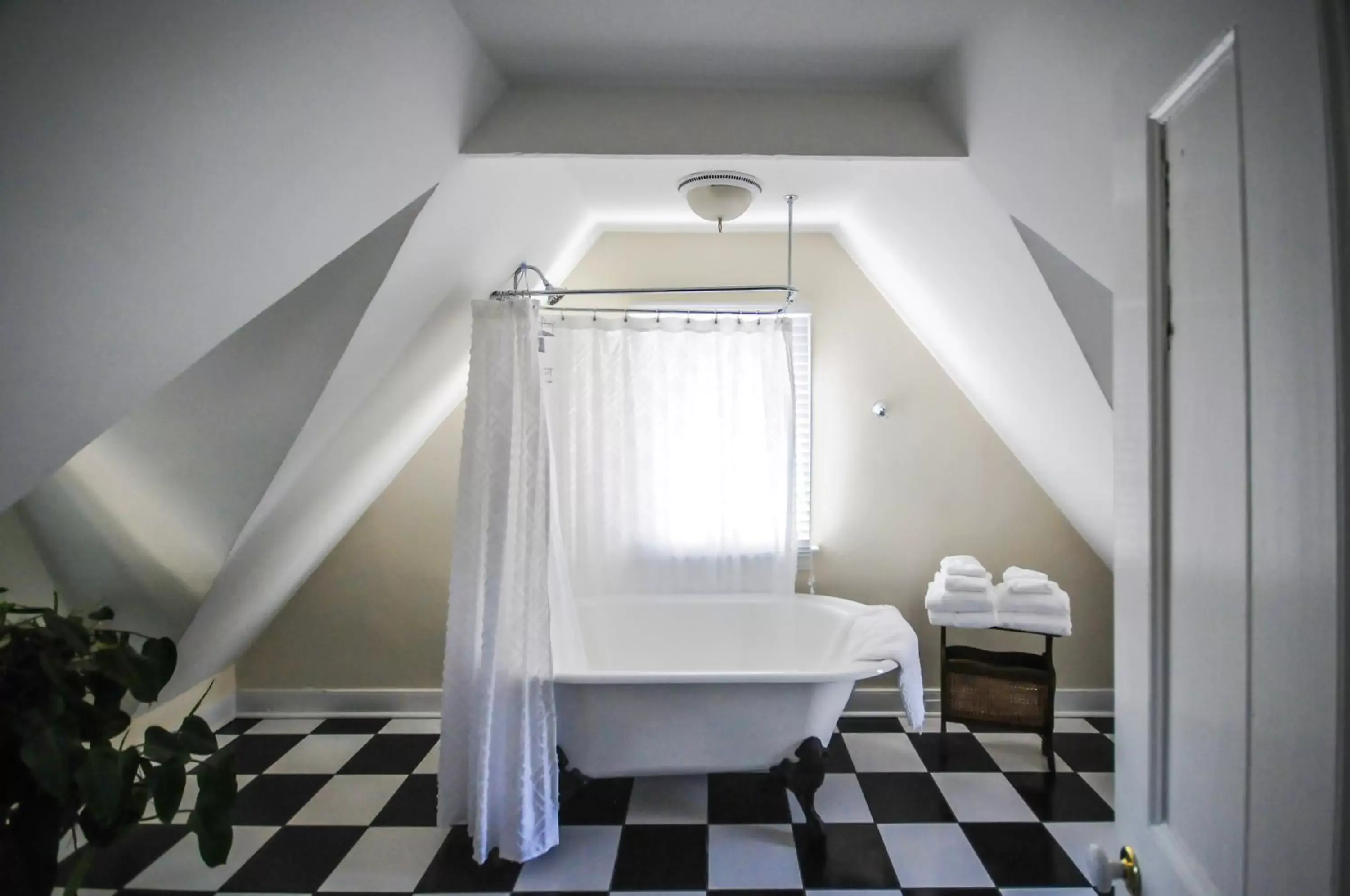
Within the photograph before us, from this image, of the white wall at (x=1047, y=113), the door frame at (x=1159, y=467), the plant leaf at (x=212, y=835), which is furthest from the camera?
the white wall at (x=1047, y=113)

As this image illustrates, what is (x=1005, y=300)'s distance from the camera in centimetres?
239

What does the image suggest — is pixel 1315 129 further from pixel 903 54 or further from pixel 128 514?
pixel 128 514

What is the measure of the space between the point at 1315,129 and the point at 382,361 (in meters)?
2.30

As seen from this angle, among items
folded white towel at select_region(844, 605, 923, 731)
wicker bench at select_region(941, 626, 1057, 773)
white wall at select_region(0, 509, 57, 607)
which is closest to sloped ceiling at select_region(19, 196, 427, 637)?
white wall at select_region(0, 509, 57, 607)

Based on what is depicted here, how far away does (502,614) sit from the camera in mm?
2279

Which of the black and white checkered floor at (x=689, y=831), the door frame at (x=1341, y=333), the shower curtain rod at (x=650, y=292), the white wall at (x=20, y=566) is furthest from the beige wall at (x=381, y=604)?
the door frame at (x=1341, y=333)

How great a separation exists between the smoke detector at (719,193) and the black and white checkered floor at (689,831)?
1899mm

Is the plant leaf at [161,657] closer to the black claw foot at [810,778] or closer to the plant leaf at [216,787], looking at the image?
the plant leaf at [216,787]

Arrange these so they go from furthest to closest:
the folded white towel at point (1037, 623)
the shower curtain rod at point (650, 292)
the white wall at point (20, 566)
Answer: the folded white towel at point (1037, 623) < the shower curtain rod at point (650, 292) < the white wall at point (20, 566)

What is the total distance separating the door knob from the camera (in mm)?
929

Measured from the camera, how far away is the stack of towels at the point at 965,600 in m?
2.96

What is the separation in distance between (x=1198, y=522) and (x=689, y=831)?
2.14m

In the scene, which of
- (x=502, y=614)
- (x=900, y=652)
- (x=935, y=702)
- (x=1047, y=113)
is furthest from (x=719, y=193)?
(x=935, y=702)

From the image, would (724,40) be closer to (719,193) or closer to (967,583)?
(719,193)
